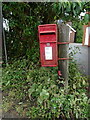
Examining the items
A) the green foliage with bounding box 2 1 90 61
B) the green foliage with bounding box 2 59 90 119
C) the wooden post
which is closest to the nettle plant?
the green foliage with bounding box 2 59 90 119

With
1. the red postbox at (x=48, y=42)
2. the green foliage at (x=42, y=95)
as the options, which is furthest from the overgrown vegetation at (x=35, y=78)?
the red postbox at (x=48, y=42)

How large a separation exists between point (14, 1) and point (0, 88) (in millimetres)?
1702

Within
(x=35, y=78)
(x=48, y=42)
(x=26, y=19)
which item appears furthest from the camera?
(x=26, y=19)

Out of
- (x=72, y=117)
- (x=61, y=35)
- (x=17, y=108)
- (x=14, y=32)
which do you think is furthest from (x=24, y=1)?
(x=72, y=117)

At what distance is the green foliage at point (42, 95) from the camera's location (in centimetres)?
157

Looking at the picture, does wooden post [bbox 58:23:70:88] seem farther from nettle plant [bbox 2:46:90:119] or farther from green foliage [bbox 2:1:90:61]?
green foliage [bbox 2:1:90:61]

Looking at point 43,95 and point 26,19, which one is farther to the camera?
point 26,19

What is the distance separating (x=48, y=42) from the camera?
1.59 meters

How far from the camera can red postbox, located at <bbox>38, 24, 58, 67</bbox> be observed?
1557mm

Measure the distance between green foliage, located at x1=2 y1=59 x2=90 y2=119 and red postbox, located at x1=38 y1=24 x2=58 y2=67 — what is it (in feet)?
1.13

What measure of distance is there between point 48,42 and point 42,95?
2.18 ft

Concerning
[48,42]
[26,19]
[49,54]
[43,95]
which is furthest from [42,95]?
[26,19]

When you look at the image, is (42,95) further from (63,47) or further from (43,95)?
(63,47)

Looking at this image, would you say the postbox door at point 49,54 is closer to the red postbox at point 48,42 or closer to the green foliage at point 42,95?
the red postbox at point 48,42
